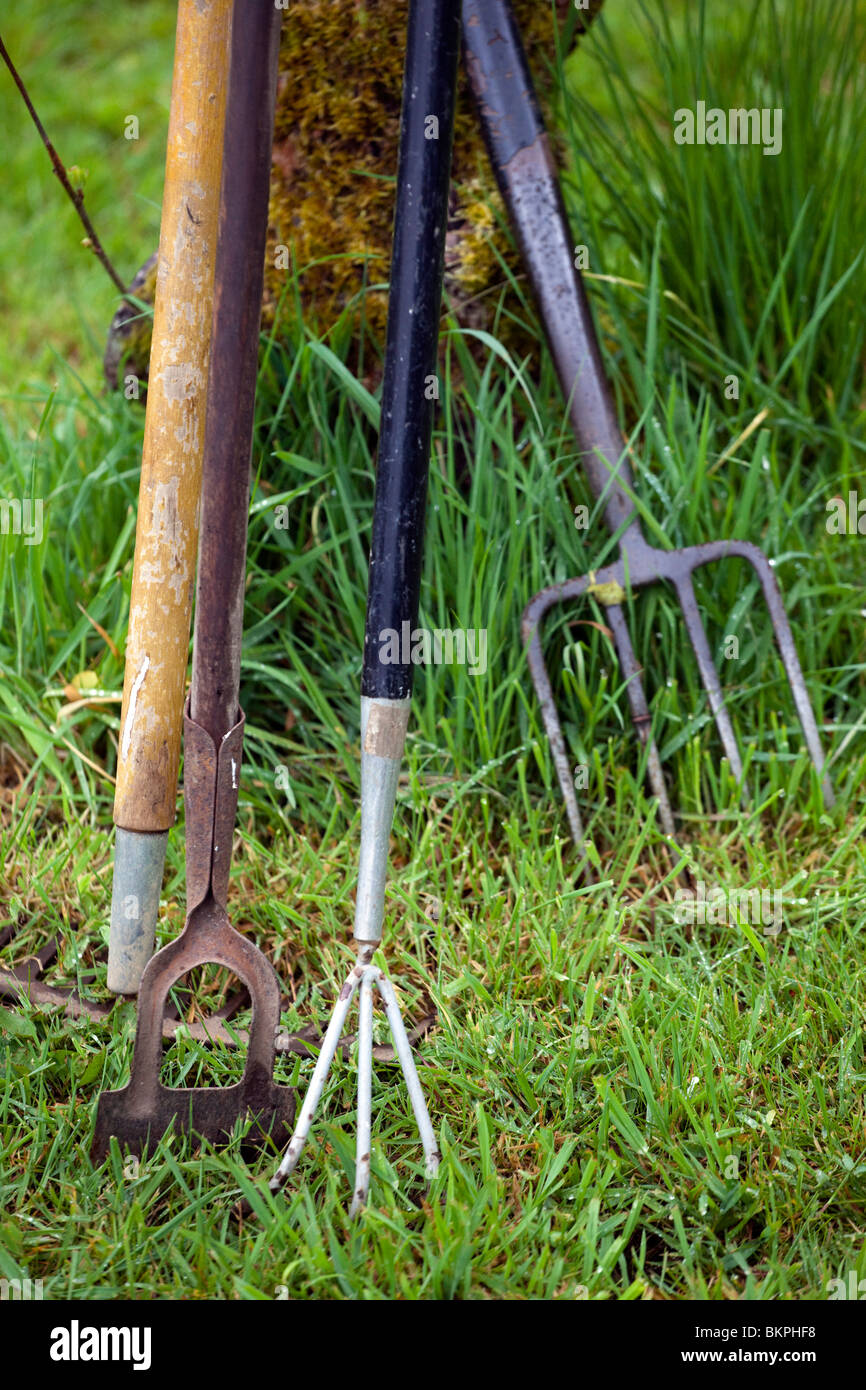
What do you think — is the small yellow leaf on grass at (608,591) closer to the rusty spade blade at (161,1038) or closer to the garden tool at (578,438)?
the garden tool at (578,438)

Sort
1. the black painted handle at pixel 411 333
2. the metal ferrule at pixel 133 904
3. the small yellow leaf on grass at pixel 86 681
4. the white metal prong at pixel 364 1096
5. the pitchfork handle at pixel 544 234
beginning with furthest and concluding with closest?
the small yellow leaf on grass at pixel 86 681 < the pitchfork handle at pixel 544 234 < the metal ferrule at pixel 133 904 < the black painted handle at pixel 411 333 < the white metal prong at pixel 364 1096

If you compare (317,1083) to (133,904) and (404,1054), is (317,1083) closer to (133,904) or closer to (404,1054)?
(404,1054)

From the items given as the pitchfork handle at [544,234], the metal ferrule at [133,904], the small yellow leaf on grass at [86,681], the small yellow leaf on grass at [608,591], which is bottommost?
the metal ferrule at [133,904]

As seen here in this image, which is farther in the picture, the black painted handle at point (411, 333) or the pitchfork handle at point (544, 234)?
the pitchfork handle at point (544, 234)

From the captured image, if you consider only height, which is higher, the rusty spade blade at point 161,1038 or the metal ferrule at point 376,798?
the metal ferrule at point 376,798

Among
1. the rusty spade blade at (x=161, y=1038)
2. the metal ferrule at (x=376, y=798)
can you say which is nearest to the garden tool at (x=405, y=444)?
the metal ferrule at (x=376, y=798)

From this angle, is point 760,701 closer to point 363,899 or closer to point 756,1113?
point 756,1113

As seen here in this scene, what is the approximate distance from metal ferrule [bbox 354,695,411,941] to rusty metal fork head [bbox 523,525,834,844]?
560mm

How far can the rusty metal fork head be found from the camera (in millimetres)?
1989

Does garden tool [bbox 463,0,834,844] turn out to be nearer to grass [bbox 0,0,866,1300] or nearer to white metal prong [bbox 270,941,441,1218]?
grass [bbox 0,0,866,1300]

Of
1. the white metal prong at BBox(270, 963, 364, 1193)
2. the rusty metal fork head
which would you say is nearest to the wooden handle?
the white metal prong at BBox(270, 963, 364, 1193)

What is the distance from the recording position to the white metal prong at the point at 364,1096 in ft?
4.35

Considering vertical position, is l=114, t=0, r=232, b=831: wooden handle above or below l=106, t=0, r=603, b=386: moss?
below

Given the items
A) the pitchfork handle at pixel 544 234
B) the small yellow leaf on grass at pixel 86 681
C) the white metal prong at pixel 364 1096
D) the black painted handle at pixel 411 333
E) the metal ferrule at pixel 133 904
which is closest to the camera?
the white metal prong at pixel 364 1096
